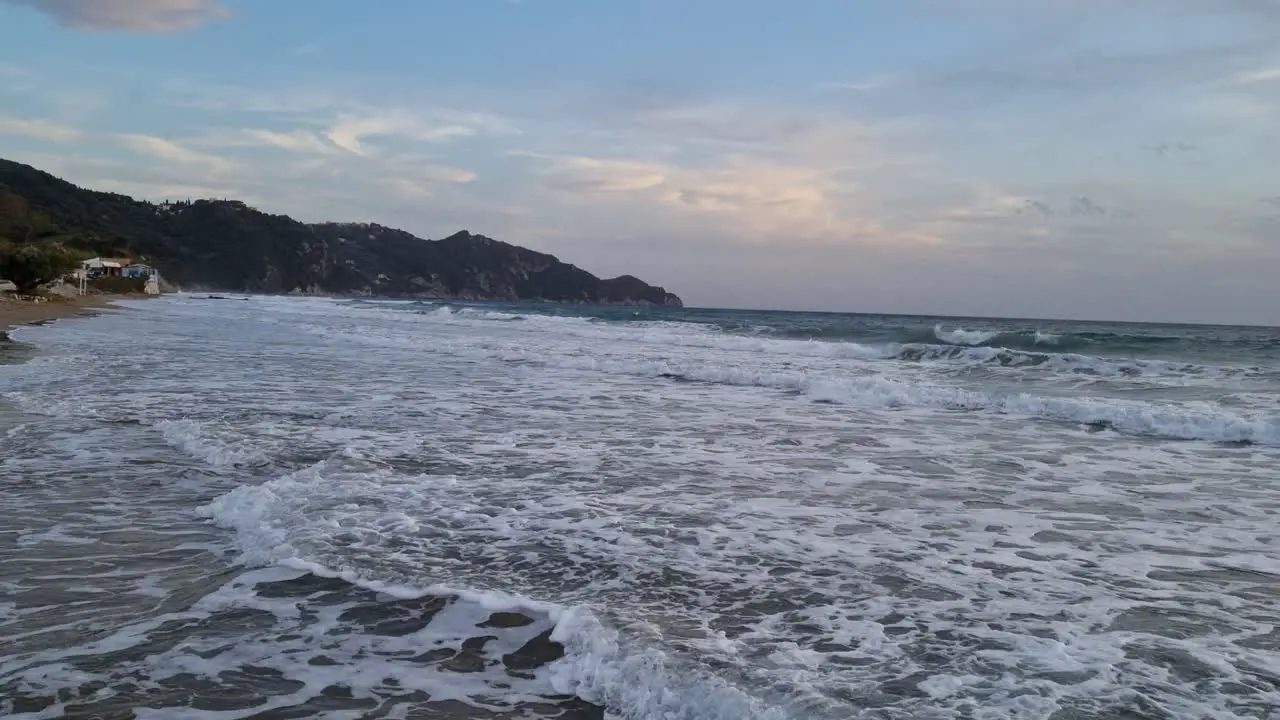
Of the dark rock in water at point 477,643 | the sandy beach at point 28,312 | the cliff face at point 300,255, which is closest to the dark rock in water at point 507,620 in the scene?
the dark rock in water at point 477,643

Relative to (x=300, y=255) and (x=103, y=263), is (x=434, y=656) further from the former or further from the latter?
(x=300, y=255)

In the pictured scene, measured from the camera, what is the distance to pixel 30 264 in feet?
129

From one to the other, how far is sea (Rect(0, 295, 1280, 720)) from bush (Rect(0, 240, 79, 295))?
33273 mm

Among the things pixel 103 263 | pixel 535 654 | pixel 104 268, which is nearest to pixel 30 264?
pixel 103 263

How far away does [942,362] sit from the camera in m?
26.6

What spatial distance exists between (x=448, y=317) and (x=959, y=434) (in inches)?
1931

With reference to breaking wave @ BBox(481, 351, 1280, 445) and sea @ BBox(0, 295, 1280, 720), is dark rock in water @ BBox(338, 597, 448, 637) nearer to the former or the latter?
sea @ BBox(0, 295, 1280, 720)

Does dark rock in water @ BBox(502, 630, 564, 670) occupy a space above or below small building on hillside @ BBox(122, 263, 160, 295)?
below

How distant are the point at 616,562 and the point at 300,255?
158m

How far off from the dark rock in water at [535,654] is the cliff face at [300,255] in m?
96.6

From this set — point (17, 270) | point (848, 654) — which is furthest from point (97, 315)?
point (848, 654)

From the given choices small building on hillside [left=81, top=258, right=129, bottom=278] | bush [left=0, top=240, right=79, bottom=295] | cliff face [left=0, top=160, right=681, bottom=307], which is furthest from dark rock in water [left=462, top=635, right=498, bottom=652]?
cliff face [left=0, top=160, right=681, bottom=307]

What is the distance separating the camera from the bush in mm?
39188

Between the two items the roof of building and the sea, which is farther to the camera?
the roof of building
